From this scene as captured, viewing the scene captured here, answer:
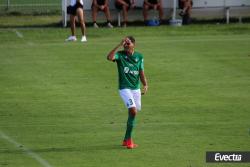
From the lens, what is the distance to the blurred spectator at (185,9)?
3491cm

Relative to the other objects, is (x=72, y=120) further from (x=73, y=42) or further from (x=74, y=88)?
(x=73, y=42)

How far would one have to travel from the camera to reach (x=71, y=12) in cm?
3086

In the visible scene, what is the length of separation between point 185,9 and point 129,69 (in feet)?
61.7

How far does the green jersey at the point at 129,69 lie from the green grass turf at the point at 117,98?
1.19 m

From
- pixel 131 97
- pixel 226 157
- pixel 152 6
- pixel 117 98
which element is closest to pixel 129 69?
pixel 131 97

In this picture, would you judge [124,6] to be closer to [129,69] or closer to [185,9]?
[185,9]

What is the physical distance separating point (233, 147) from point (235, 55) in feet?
40.3

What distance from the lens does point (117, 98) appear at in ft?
72.3

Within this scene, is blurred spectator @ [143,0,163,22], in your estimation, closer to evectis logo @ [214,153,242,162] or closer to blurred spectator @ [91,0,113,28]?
blurred spectator @ [91,0,113,28]

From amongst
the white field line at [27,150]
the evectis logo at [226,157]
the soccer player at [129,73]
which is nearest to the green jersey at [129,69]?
the soccer player at [129,73]

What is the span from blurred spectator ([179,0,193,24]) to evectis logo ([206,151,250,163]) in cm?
1988

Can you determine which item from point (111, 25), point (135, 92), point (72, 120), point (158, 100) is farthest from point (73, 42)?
point (135, 92)

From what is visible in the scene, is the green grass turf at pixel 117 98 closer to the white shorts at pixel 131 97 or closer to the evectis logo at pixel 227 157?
the evectis logo at pixel 227 157

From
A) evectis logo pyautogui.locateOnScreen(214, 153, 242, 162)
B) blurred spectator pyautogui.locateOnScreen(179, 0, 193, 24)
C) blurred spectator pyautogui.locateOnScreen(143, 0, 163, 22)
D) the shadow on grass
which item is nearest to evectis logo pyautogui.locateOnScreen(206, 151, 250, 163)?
evectis logo pyautogui.locateOnScreen(214, 153, 242, 162)
